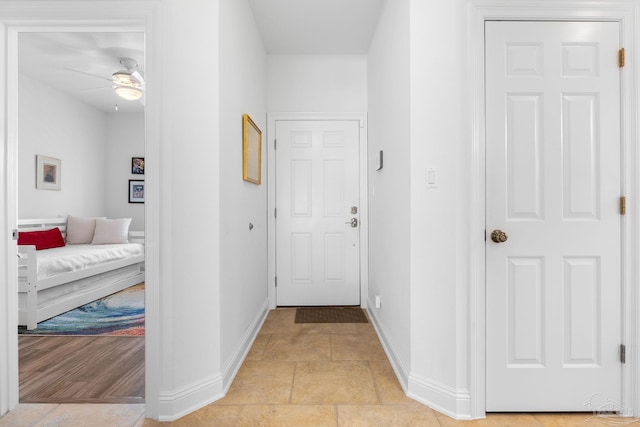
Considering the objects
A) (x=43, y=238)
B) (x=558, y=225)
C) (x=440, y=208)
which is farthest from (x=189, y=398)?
(x=43, y=238)

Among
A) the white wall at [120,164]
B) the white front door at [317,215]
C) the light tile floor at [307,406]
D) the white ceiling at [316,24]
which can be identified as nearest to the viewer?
the light tile floor at [307,406]

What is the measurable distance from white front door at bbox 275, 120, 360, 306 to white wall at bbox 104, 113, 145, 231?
328cm

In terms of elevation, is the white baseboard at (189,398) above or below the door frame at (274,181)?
below

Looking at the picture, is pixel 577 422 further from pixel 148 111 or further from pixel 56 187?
pixel 56 187

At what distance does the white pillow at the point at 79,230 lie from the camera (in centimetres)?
438

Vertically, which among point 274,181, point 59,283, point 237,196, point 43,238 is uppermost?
point 274,181

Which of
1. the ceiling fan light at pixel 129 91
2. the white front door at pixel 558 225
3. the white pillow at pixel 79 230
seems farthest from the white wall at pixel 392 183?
the white pillow at pixel 79 230

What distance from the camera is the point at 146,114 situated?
159cm

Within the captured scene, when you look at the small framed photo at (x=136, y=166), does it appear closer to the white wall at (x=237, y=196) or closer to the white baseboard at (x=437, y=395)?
the white wall at (x=237, y=196)

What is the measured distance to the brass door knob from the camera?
1602 mm

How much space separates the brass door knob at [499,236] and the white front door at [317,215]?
1.85m

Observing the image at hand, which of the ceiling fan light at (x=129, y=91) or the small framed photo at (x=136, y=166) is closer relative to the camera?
the ceiling fan light at (x=129, y=91)

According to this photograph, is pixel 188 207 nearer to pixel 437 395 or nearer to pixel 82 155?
pixel 437 395

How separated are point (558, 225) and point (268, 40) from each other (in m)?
2.82
